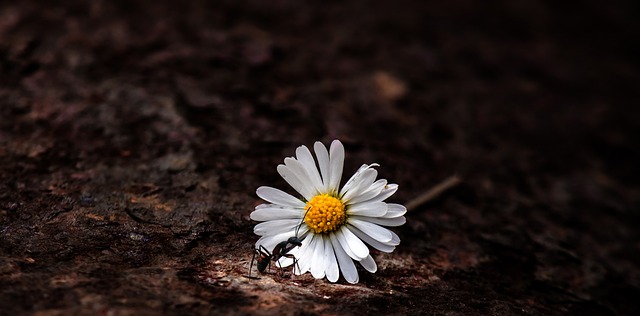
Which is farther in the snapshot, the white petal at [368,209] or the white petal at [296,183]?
the white petal at [296,183]

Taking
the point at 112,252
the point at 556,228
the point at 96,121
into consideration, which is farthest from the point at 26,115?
the point at 556,228

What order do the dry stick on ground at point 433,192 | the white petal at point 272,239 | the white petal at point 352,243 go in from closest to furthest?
the white petal at point 352,243, the white petal at point 272,239, the dry stick on ground at point 433,192

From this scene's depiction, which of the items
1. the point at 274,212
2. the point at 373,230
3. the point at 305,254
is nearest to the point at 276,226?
the point at 274,212

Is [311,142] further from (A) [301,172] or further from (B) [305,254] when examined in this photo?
(B) [305,254]

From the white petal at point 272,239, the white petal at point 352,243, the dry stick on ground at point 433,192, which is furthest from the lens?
the dry stick on ground at point 433,192

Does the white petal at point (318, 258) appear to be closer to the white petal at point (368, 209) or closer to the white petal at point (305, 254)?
the white petal at point (305, 254)

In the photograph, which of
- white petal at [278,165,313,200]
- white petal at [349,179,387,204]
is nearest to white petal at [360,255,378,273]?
white petal at [349,179,387,204]

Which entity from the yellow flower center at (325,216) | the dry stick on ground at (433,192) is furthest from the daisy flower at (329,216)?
the dry stick on ground at (433,192)
